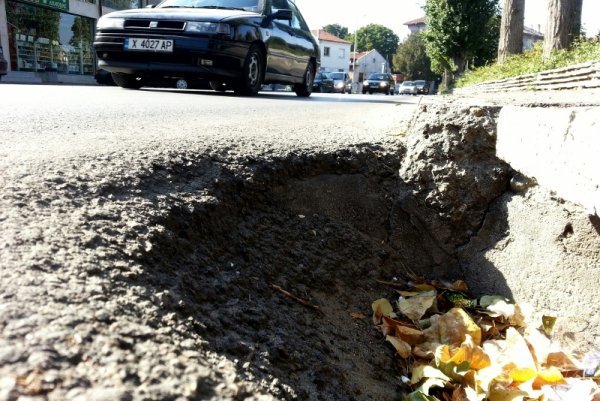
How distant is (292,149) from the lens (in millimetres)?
2473

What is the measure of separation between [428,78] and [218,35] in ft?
221

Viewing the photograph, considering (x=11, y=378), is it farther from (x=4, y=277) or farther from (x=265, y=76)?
(x=265, y=76)

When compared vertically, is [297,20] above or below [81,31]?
below

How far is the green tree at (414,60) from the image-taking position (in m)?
67.5

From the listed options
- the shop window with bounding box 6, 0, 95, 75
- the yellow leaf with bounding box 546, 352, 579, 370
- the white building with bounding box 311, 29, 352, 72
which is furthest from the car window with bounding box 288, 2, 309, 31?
the white building with bounding box 311, 29, 352, 72

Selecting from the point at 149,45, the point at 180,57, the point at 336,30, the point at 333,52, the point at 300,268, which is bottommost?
the point at 300,268

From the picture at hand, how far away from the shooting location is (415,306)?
197 centimetres

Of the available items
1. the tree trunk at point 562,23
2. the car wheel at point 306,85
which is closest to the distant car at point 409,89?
the tree trunk at point 562,23

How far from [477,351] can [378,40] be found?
344 ft

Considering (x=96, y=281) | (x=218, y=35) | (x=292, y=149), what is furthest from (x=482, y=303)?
(x=218, y=35)

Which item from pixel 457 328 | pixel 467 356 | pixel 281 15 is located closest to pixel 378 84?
pixel 281 15

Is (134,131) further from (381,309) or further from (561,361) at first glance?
(561,361)

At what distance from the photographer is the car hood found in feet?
21.3

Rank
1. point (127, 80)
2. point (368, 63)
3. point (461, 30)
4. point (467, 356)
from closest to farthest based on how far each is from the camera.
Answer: point (467, 356)
point (127, 80)
point (461, 30)
point (368, 63)
